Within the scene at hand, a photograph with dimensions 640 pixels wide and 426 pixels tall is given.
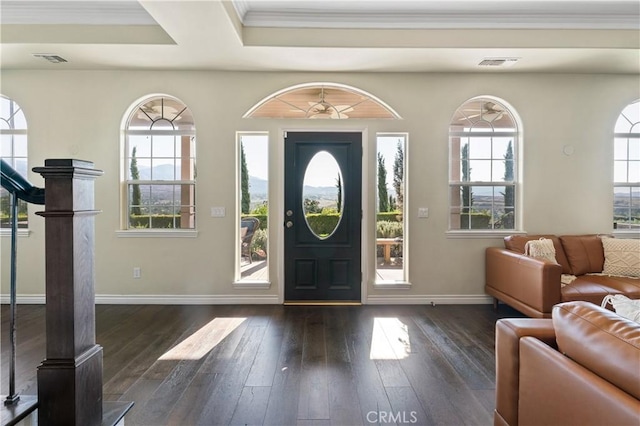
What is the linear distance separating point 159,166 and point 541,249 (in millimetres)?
4518

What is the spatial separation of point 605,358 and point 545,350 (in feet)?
0.82

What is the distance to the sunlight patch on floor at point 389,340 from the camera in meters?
2.82

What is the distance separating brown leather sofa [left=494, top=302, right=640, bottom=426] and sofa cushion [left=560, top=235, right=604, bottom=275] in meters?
2.76

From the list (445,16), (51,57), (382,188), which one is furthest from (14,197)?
(445,16)

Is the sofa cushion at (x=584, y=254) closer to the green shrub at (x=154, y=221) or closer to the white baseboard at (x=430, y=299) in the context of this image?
the white baseboard at (x=430, y=299)

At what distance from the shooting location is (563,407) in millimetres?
1215

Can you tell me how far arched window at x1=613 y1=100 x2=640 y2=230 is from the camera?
4375mm

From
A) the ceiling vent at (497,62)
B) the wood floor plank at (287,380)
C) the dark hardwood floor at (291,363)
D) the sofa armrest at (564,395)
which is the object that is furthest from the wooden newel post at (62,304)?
the ceiling vent at (497,62)

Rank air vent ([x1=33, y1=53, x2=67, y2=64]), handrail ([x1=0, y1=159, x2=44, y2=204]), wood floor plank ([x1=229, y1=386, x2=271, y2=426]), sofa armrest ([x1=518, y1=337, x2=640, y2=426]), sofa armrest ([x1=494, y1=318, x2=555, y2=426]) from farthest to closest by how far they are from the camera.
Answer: air vent ([x1=33, y1=53, x2=67, y2=64]) < wood floor plank ([x1=229, y1=386, x2=271, y2=426]) < sofa armrest ([x1=494, y1=318, x2=555, y2=426]) < handrail ([x1=0, y1=159, x2=44, y2=204]) < sofa armrest ([x1=518, y1=337, x2=640, y2=426])

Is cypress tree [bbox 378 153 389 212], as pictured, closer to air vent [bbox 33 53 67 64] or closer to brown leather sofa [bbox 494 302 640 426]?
brown leather sofa [bbox 494 302 640 426]

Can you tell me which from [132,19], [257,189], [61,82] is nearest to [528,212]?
→ [257,189]

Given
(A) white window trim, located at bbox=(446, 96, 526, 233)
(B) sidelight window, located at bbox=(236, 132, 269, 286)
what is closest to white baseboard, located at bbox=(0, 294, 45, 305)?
(B) sidelight window, located at bbox=(236, 132, 269, 286)

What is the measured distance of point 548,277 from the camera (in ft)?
10.4

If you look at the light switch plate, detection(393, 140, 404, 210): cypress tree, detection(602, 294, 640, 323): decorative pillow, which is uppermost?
detection(393, 140, 404, 210): cypress tree
